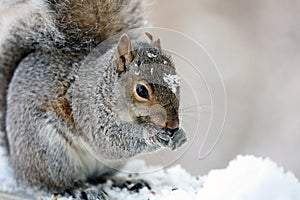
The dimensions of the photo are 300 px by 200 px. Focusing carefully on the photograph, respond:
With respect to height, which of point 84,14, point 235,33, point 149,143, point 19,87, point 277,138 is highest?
point 235,33

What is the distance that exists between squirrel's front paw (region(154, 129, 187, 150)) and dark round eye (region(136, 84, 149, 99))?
0.30 feet

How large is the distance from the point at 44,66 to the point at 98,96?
0.20 m

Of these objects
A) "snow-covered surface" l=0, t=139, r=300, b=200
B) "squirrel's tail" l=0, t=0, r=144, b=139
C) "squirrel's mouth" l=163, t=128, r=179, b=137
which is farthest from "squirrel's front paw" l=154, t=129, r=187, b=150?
"squirrel's tail" l=0, t=0, r=144, b=139

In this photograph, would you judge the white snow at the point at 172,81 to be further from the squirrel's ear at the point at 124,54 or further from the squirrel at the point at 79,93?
the squirrel's ear at the point at 124,54

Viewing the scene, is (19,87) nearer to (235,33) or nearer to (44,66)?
(44,66)

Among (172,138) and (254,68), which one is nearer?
(172,138)

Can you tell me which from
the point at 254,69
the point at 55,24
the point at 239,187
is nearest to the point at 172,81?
the point at 239,187

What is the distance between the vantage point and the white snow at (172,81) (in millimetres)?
1404

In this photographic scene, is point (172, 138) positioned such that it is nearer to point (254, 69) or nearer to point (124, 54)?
point (124, 54)

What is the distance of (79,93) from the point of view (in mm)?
1638

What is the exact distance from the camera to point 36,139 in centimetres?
163

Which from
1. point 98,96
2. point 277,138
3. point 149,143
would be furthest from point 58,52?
point 277,138

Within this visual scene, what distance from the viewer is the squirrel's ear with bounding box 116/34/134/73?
1.49m

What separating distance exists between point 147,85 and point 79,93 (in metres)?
0.28
